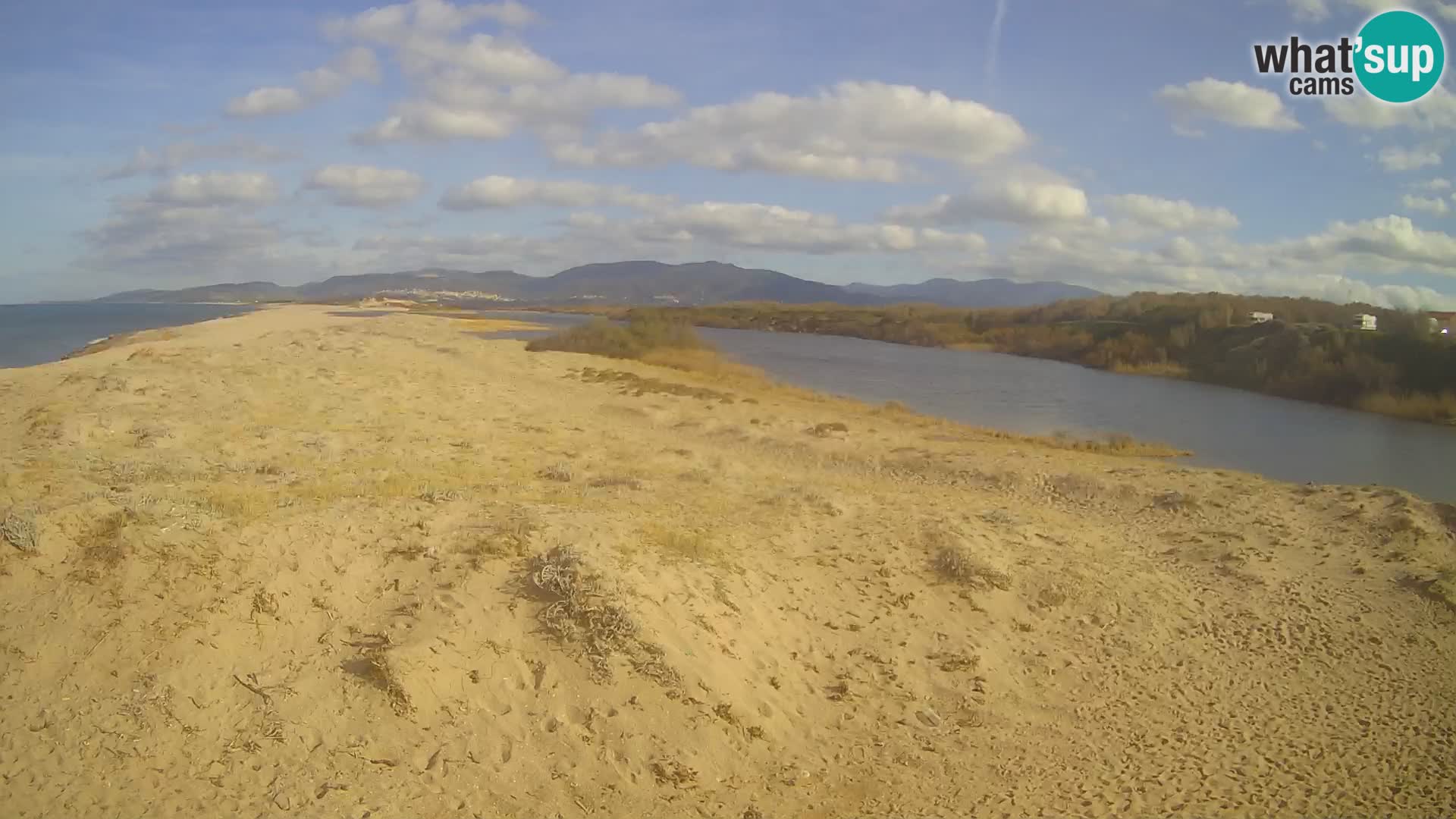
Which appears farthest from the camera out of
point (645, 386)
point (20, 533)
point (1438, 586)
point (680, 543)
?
point (645, 386)

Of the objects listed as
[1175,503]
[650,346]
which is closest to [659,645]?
[1175,503]

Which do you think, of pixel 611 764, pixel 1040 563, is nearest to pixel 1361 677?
pixel 1040 563

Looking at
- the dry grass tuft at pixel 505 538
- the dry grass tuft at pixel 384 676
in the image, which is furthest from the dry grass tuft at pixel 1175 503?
the dry grass tuft at pixel 384 676

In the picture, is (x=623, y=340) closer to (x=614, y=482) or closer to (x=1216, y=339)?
(x=614, y=482)

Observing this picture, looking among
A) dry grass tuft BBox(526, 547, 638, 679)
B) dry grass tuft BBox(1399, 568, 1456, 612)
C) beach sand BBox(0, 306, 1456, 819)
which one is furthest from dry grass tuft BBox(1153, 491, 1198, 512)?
dry grass tuft BBox(526, 547, 638, 679)

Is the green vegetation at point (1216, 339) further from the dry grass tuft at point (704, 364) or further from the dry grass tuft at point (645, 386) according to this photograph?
the dry grass tuft at point (645, 386)

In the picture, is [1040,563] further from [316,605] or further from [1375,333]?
[1375,333]

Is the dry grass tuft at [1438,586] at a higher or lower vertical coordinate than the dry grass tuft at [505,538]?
lower

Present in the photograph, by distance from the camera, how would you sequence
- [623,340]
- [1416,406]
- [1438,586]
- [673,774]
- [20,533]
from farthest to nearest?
[623,340] → [1416,406] → [1438,586] → [20,533] → [673,774]
